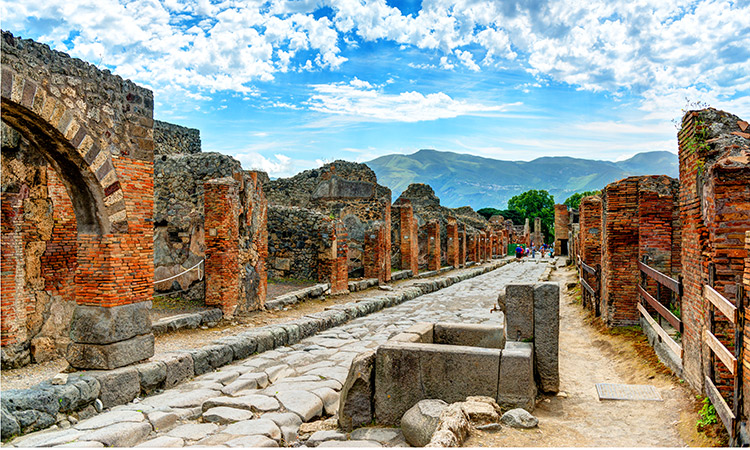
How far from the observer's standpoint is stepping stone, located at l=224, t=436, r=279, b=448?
4.85 meters

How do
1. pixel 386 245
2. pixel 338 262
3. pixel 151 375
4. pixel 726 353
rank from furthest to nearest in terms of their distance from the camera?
1. pixel 386 245
2. pixel 338 262
3. pixel 151 375
4. pixel 726 353

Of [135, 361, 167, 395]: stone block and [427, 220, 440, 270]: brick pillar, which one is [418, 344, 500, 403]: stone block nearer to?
[135, 361, 167, 395]: stone block

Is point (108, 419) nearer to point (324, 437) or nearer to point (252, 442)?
point (252, 442)

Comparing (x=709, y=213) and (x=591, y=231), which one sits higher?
(x=709, y=213)

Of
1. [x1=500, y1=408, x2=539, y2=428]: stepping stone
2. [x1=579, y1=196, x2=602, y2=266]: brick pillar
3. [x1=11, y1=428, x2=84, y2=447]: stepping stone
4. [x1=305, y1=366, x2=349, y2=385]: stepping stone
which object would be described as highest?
[x1=579, y1=196, x2=602, y2=266]: brick pillar

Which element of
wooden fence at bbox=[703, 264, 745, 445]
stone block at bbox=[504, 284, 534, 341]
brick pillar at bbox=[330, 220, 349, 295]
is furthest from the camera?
brick pillar at bbox=[330, 220, 349, 295]

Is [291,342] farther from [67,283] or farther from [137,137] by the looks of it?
[137,137]

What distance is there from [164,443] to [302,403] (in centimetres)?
161

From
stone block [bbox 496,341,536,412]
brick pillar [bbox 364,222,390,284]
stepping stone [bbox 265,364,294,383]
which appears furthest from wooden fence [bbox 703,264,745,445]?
brick pillar [bbox 364,222,390,284]

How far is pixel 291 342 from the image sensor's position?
30.5ft

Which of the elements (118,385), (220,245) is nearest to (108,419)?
(118,385)

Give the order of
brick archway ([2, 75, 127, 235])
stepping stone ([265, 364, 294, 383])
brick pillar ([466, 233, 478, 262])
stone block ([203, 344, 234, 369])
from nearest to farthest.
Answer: brick archway ([2, 75, 127, 235])
stepping stone ([265, 364, 294, 383])
stone block ([203, 344, 234, 369])
brick pillar ([466, 233, 478, 262])

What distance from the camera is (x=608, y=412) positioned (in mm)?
5277

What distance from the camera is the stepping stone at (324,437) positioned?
16.8ft
